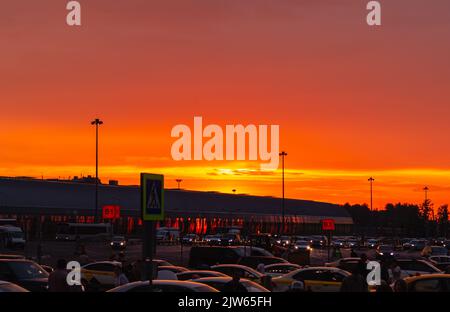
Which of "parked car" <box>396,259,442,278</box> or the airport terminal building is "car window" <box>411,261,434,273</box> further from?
the airport terminal building

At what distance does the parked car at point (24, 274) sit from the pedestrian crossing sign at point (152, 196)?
11.5 metres

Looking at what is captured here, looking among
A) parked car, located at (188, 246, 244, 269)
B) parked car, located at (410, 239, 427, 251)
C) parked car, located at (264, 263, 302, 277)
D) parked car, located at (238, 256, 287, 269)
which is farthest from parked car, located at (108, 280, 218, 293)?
parked car, located at (410, 239, 427, 251)

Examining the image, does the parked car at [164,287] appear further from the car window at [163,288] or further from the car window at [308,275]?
the car window at [308,275]

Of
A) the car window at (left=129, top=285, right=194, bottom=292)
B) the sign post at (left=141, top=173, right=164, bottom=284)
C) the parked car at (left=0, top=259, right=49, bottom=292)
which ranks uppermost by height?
the sign post at (left=141, top=173, right=164, bottom=284)

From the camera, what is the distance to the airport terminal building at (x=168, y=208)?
105688 mm

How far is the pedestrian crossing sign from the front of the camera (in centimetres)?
1503

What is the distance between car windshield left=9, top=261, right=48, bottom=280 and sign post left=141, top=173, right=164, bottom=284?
1235 centimetres

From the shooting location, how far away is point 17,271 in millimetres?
26938

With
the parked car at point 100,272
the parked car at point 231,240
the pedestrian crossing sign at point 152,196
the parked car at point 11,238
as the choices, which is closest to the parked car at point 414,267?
the parked car at point 100,272

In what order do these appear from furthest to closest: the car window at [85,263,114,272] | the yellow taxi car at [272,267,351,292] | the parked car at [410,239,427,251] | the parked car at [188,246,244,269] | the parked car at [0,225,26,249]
Result: the parked car at [410,239,427,251] → the parked car at [0,225,26,249] → the parked car at [188,246,244,269] → the car window at [85,263,114,272] → the yellow taxi car at [272,267,351,292]

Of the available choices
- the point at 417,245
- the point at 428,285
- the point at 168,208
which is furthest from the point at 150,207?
the point at 168,208
